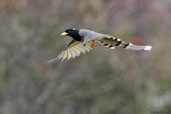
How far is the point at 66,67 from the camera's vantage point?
1798cm

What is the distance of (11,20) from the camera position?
17031 mm

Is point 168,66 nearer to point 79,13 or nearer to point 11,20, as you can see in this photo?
point 79,13

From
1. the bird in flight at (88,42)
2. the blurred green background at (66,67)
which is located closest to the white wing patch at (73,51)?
the bird in flight at (88,42)

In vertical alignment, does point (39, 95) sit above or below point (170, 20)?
below

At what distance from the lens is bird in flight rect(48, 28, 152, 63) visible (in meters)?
9.27

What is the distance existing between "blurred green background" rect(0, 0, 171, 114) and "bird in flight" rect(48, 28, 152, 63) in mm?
6139

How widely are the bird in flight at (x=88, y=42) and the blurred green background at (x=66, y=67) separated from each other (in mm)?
6139

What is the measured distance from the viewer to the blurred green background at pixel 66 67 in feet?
55.3

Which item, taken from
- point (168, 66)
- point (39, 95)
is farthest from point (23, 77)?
point (168, 66)

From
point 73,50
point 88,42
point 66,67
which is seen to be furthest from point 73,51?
point 66,67

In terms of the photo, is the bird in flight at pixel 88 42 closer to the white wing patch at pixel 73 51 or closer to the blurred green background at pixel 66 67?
the white wing patch at pixel 73 51

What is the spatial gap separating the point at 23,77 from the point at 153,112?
14.1ft

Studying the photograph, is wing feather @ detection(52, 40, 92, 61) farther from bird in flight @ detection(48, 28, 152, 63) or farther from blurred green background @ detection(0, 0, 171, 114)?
blurred green background @ detection(0, 0, 171, 114)

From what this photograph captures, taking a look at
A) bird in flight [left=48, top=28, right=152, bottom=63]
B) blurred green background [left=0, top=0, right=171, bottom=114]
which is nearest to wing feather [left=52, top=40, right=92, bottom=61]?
bird in flight [left=48, top=28, right=152, bottom=63]
